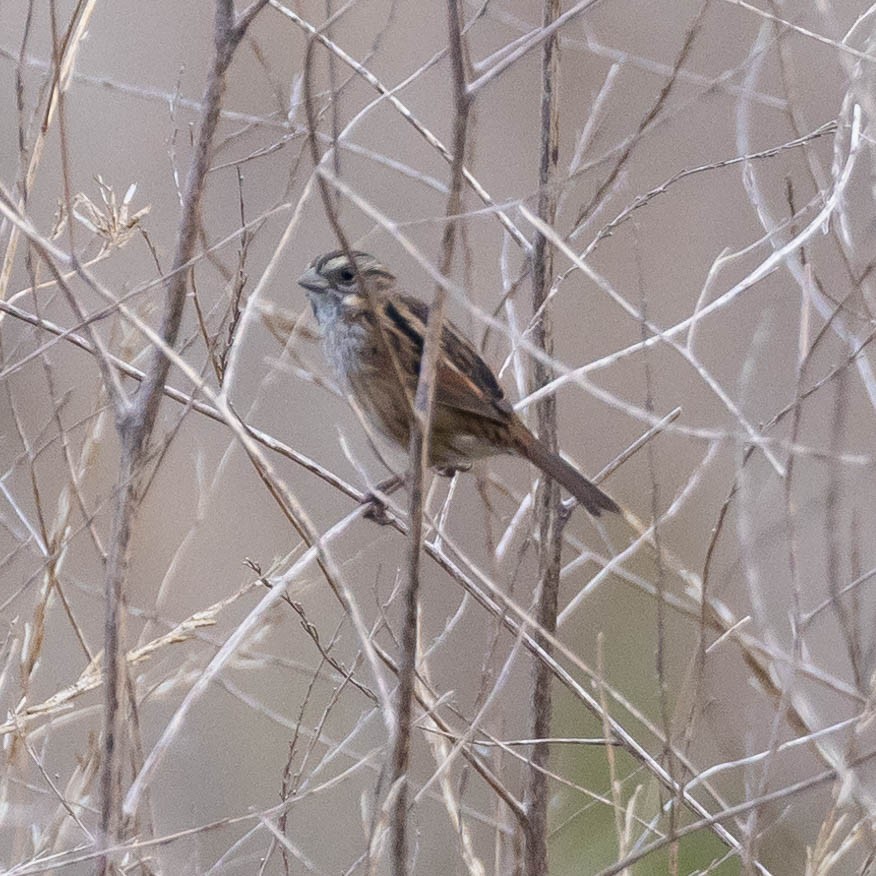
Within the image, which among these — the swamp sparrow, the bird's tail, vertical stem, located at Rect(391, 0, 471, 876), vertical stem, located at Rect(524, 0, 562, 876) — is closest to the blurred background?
the swamp sparrow

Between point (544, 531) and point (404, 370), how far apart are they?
1012mm

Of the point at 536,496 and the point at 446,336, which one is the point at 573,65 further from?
the point at 536,496

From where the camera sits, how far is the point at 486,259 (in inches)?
246

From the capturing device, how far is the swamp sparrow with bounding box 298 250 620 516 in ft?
11.3

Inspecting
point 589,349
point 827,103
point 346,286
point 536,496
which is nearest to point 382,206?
point 589,349

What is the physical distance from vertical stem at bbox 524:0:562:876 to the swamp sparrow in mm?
706

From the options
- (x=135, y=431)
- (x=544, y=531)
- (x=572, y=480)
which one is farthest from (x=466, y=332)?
(x=135, y=431)

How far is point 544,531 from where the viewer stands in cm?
256

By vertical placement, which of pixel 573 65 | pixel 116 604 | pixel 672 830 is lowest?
pixel 672 830

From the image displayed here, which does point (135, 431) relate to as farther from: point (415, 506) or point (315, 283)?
point (315, 283)

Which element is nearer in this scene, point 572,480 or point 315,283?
point 572,480

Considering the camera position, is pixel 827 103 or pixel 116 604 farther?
pixel 827 103

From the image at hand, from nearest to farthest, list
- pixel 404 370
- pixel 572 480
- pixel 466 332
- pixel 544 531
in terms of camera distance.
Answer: pixel 544 531 → pixel 572 480 → pixel 404 370 → pixel 466 332

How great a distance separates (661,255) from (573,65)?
1.05 meters
